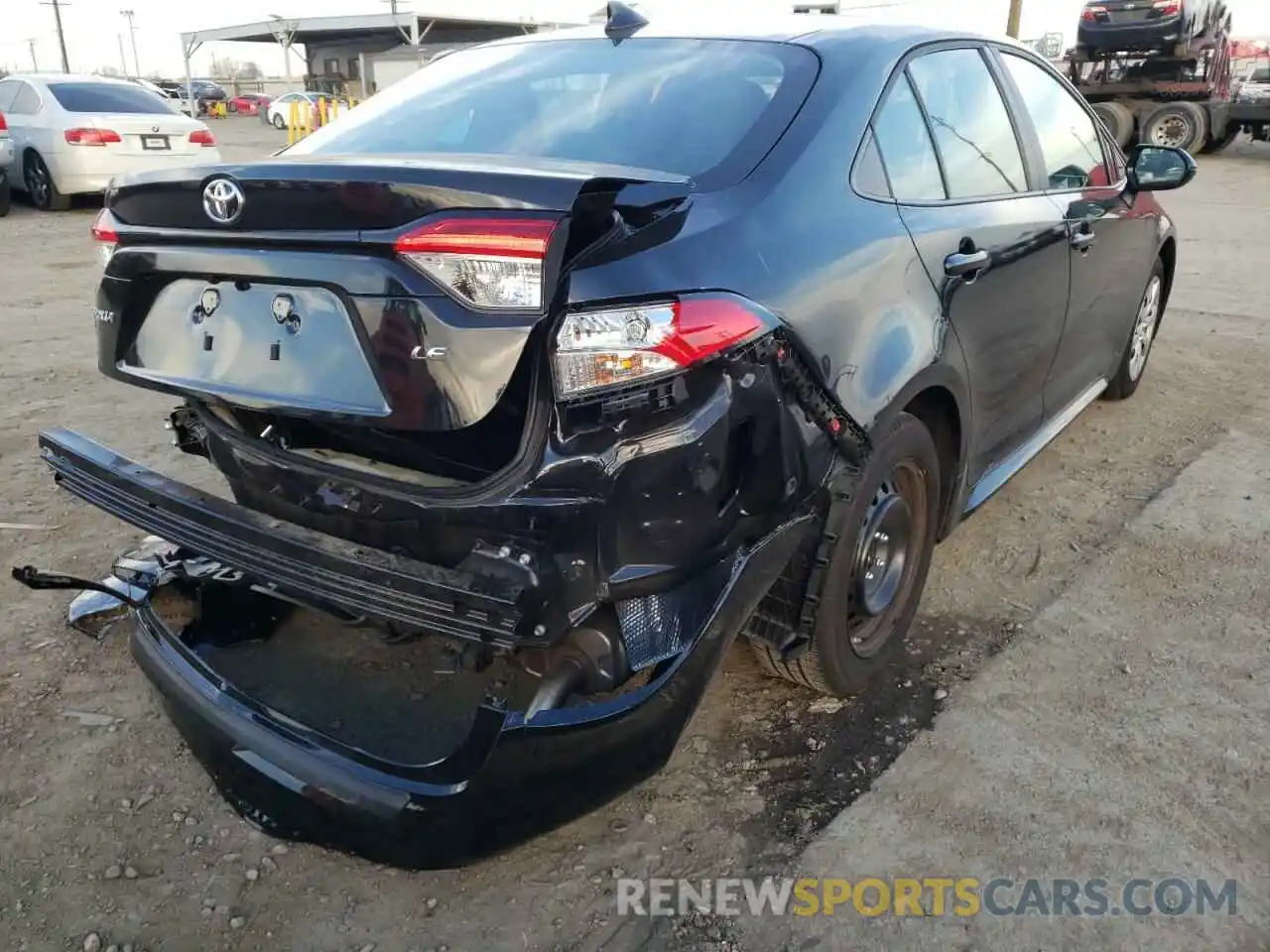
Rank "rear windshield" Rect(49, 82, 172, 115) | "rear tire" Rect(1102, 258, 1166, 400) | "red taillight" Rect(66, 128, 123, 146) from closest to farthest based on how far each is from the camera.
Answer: "rear tire" Rect(1102, 258, 1166, 400), "red taillight" Rect(66, 128, 123, 146), "rear windshield" Rect(49, 82, 172, 115)

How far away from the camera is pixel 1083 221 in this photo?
11.5 ft

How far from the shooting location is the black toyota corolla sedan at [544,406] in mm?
1780

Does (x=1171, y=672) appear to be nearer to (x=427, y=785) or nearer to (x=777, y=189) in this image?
(x=777, y=189)

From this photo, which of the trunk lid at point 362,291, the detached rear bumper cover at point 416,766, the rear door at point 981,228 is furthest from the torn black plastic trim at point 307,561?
the rear door at point 981,228

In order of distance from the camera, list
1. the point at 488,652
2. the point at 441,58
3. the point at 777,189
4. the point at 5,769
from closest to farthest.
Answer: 1. the point at 488,652
2. the point at 777,189
3. the point at 5,769
4. the point at 441,58

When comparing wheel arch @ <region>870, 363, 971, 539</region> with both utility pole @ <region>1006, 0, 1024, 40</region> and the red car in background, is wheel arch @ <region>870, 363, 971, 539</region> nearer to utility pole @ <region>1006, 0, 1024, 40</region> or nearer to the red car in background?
utility pole @ <region>1006, 0, 1024, 40</region>

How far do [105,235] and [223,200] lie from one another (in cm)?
54

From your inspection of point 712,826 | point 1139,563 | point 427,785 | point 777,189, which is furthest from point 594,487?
point 1139,563

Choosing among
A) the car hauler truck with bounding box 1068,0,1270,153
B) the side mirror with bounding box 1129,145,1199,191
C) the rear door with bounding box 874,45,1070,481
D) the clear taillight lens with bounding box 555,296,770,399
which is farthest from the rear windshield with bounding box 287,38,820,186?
the car hauler truck with bounding box 1068,0,1270,153

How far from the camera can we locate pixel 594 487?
1781mm

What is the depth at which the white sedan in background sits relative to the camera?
37.0 feet

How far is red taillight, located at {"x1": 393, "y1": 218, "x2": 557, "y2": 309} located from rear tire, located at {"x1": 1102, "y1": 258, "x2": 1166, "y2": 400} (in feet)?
13.0

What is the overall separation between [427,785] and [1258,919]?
1717 mm
